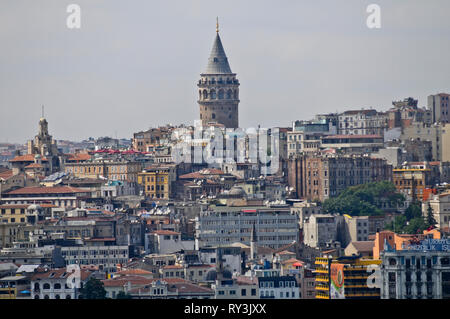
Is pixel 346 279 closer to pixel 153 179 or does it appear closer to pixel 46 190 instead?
pixel 46 190

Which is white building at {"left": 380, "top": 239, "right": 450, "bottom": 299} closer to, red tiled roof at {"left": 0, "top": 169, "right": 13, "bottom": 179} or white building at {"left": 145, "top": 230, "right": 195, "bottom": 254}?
white building at {"left": 145, "top": 230, "right": 195, "bottom": 254}

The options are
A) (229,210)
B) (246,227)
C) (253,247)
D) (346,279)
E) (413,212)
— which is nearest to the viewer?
(346,279)

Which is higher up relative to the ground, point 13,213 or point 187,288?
point 13,213

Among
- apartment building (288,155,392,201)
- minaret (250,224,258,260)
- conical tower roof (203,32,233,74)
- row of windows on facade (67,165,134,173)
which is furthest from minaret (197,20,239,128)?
minaret (250,224,258,260)

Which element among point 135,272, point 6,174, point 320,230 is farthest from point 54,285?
point 6,174

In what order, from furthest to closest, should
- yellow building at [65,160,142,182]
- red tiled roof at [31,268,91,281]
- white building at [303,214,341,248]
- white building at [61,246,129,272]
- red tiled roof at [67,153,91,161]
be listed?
red tiled roof at [67,153,91,161], yellow building at [65,160,142,182], white building at [303,214,341,248], white building at [61,246,129,272], red tiled roof at [31,268,91,281]
